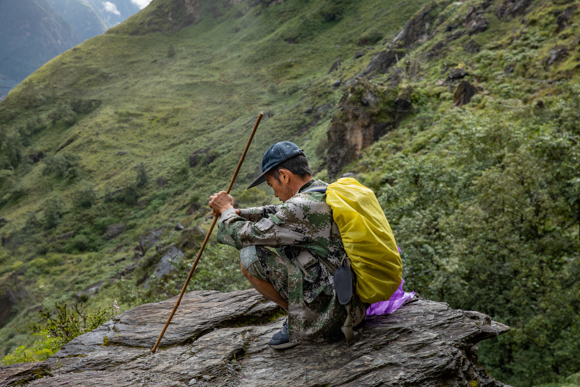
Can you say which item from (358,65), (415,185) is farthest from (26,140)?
(415,185)

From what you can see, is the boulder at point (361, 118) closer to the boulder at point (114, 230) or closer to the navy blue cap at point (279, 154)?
the navy blue cap at point (279, 154)

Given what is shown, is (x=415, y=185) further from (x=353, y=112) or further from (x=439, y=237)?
(x=353, y=112)

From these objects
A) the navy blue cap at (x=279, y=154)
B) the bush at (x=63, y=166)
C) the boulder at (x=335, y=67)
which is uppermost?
the bush at (x=63, y=166)

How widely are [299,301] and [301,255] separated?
0.49m

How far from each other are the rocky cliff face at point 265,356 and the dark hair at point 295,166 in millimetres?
1995

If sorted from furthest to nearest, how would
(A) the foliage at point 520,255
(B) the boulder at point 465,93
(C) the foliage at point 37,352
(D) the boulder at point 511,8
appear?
(D) the boulder at point 511,8
(B) the boulder at point 465,93
(A) the foliage at point 520,255
(C) the foliage at point 37,352

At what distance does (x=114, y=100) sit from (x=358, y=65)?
254ft

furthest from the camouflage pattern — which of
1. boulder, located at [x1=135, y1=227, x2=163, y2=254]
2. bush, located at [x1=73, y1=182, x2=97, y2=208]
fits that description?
bush, located at [x1=73, y1=182, x2=97, y2=208]

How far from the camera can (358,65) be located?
74.8 m

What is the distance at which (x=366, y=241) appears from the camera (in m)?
3.39

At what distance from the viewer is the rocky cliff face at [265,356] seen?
361 cm

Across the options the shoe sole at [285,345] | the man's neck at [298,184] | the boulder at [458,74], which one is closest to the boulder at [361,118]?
the boulder at [458,74]

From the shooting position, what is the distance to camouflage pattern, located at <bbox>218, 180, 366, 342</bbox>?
3584 mm

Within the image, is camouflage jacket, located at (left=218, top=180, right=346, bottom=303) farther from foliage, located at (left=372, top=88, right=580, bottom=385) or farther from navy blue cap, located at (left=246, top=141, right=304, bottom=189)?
foliage, located at (left=372, top=88, right=580, bottom=385)
